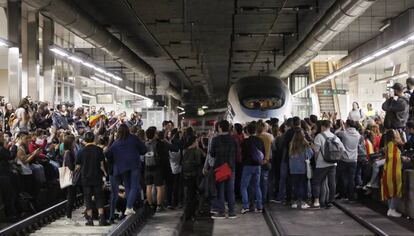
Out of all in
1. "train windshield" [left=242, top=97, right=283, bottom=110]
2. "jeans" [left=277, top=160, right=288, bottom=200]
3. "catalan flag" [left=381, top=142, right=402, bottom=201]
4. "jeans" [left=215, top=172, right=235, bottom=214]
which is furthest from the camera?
"train windshield" [left=242, top=97, right=283, bottom=110]

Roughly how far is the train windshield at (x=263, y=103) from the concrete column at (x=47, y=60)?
6.87m

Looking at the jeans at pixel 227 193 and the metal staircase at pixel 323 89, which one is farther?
the metal staircase at pixel 323 89

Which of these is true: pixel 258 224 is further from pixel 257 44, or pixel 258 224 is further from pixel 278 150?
pixel 257 44

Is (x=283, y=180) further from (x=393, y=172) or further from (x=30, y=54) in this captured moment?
(x=30, y=54)

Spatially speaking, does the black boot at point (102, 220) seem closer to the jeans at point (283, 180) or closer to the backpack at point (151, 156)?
the backpack at point (151, 156)

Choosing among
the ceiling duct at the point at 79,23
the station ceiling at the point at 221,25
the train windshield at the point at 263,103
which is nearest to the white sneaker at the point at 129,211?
the ceiling duct at the point at 79,23

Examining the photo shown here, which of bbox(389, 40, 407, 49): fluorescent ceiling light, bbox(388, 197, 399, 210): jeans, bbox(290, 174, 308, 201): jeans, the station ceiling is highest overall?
the station ceiling

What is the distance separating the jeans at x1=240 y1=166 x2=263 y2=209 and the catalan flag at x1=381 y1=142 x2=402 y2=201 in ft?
7.54

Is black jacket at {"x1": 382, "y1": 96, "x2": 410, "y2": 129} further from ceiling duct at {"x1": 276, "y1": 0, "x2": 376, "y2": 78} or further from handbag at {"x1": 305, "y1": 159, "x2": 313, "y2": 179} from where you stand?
ceiling duct at {"x1": 276, "y1": 0, "x2": 376, "y2": 78}

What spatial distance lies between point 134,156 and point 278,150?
321 cm

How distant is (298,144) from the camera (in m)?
10.3

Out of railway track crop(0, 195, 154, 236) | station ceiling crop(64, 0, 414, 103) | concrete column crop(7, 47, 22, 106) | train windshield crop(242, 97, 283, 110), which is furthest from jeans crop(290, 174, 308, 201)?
concrete column crop(7, 47, 22, 106)

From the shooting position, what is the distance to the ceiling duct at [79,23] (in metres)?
11.9

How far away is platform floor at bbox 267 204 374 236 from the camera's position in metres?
8.51
